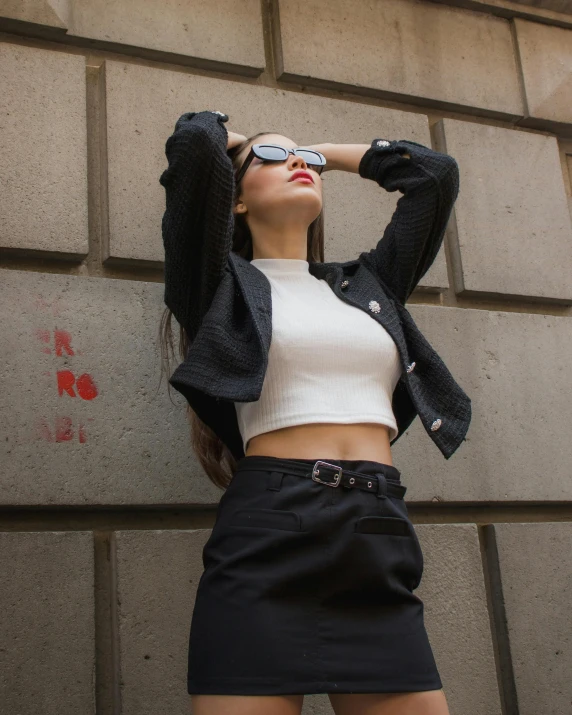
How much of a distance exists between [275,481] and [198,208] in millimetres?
770

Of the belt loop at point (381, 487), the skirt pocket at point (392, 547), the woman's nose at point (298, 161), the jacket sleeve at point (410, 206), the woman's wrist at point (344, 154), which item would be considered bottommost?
the skirt pocket at point (392, 547)

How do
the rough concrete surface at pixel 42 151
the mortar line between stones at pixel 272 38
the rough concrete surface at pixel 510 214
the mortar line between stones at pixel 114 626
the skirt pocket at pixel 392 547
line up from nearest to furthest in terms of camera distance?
1. the skirt pocket at pixel 392 547
2. the mortar line between stones at pixel 114 626
3. the rough concrete surface at pixel 42 151
4. the mortar line between stones at pixel 272 38
5. the rough concrete surface at pixel 510 214

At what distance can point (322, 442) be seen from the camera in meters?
2.34

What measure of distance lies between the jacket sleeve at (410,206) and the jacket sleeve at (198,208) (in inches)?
22.4

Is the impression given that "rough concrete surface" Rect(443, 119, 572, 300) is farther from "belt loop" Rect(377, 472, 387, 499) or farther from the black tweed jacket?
"belt loop" Rect(377, 472, 387, 499)

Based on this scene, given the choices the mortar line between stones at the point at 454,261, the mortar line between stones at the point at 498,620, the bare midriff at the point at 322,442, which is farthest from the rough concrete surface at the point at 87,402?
the mortar line between stones at the point at 454,261

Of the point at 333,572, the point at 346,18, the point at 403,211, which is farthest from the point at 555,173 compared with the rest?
the point at 333,572

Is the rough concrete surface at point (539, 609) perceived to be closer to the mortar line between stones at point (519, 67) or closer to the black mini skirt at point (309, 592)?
the black mini skirt at point (309, 592)

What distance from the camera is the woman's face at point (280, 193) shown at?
2723mm

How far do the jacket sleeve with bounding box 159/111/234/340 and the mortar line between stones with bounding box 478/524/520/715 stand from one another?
1619mm

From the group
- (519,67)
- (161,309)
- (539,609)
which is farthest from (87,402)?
(519,67)

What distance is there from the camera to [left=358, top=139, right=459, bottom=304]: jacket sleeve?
2.79 meters

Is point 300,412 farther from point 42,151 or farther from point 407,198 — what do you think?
point 42,151

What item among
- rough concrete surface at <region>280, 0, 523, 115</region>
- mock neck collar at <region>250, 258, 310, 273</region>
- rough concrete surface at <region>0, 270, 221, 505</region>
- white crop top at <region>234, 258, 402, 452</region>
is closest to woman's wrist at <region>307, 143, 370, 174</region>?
mock neck collar at <region>250, 258, 310, 273</region>
